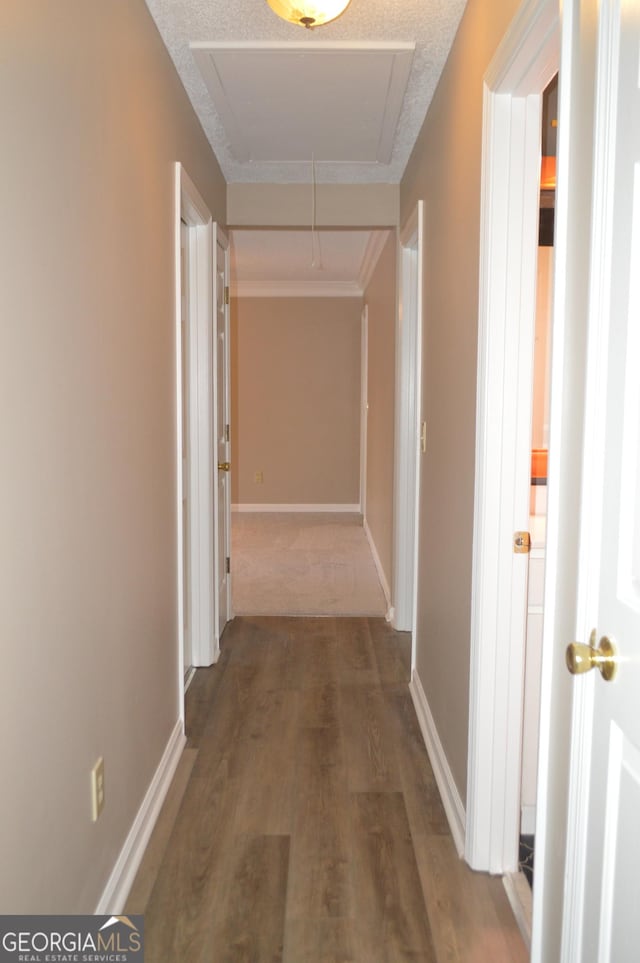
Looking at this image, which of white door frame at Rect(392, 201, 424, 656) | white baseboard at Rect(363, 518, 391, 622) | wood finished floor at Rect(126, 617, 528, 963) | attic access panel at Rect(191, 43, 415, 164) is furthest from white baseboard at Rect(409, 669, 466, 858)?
attic access panel at Rect(191, 43, 415, 164)

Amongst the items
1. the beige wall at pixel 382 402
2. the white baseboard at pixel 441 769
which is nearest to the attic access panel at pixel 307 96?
the beige wall at pixel 382 402

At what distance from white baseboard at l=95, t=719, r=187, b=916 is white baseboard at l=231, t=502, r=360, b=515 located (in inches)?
219

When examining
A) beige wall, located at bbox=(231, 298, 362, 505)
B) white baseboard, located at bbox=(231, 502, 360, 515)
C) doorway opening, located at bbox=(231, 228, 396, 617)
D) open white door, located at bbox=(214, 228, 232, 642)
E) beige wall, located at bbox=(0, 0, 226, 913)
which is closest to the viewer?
beige wall, located at bbox=(0, 0, 226, 913)

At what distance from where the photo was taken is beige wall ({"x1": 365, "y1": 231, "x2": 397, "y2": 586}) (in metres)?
4.78

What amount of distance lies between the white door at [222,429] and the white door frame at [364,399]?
10.6 feet

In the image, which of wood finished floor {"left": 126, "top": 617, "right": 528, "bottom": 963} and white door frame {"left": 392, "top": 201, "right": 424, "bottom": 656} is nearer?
wood finished floor {"left": 126, "top": 617, "right": 528, "bottom": 963}

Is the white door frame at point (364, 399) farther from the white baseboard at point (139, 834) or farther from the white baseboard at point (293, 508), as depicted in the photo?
the white baseboard at point (139, 834)

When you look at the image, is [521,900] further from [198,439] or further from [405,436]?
[405,436]

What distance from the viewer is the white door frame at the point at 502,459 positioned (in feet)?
6.46

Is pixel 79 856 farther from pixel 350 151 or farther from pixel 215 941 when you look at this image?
pixel 350 151

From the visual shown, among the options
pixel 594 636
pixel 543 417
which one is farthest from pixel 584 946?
pixel 543 417

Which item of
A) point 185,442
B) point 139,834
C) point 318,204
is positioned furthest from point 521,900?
point 318,204

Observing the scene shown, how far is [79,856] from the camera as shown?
1671 mm

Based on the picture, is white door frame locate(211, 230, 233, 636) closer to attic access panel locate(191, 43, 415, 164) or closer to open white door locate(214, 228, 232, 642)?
open white door locate(214, 228, 232, 642)
